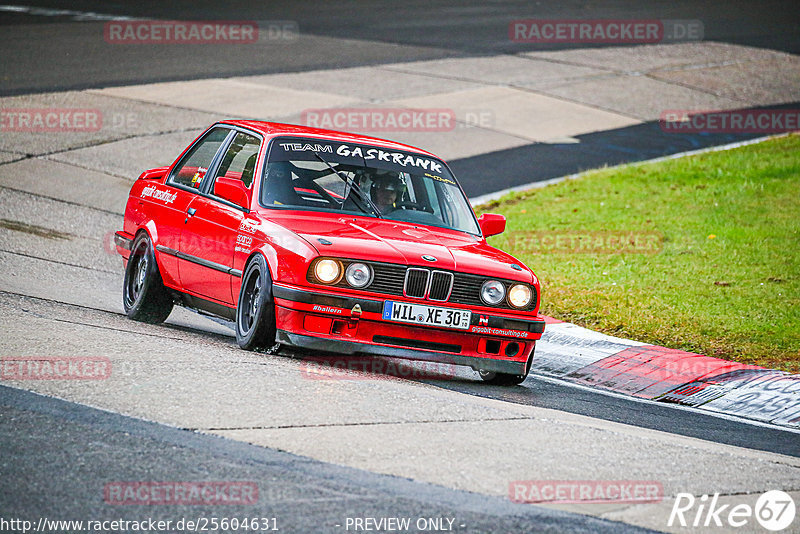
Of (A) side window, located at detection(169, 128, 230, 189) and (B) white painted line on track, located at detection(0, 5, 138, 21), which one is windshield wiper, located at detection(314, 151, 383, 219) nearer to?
(A) side window, located at detection(169, 128, 230, 189)

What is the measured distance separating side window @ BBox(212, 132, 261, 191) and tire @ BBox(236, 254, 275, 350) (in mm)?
1009

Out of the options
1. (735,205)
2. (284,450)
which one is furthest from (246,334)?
(735,205)

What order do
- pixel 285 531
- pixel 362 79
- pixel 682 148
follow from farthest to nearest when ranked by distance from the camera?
pixel 362 79 < pixel 682 148 < pixel 285 531

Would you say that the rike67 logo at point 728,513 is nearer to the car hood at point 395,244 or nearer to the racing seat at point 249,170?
the car hood at point 395,244

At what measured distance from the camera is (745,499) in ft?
16.9

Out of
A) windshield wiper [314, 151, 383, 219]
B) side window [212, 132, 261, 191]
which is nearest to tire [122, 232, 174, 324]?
side window [212, 132, 261, 191]

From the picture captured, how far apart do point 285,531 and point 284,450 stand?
0.91 metres

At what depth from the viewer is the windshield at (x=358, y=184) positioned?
811 cm

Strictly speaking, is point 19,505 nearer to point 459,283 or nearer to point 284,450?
point 284,450

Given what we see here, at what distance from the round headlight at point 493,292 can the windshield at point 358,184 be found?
1.07 meters

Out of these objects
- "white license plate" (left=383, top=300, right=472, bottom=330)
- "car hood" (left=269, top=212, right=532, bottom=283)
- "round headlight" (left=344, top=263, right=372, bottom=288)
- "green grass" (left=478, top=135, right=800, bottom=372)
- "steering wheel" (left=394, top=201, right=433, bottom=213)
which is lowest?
"green grass" (left=478, top=135, right=800, bottom=372)

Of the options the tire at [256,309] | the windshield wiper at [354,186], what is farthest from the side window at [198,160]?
the tire at [256,309]

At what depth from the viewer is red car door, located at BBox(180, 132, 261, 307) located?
7.96m

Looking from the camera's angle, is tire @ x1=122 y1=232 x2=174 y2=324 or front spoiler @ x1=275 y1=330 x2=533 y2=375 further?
tire @ x1=122 y1=232 x2=174 y2=324
